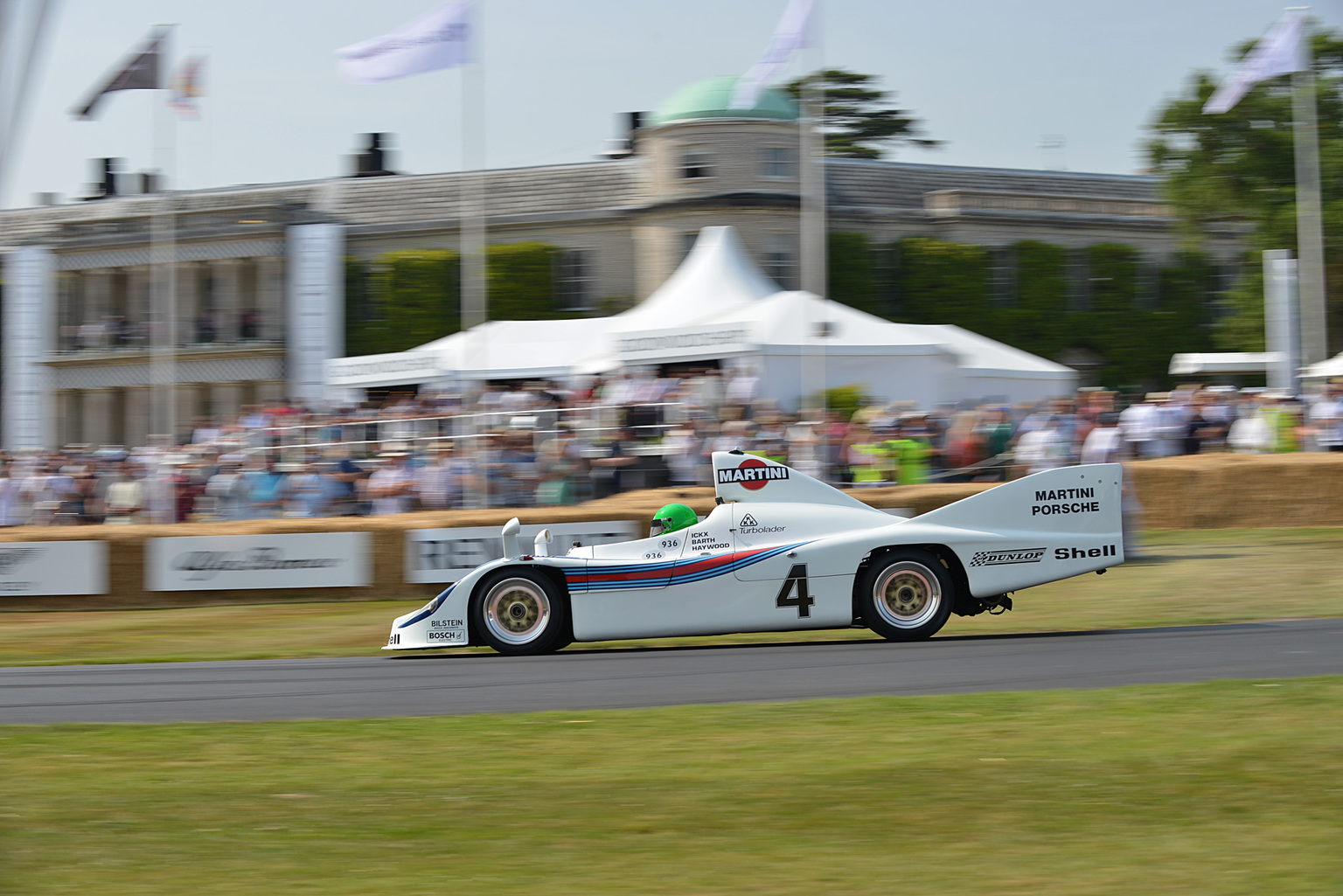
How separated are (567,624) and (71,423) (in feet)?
140

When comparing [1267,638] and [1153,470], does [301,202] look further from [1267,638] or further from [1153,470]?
[1267,638]

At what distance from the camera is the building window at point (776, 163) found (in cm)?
4284

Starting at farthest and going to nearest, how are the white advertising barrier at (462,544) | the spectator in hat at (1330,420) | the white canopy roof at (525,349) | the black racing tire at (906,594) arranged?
the white canopy roof at (525,349) → the spectator in hat at (1330,420) → the white advertising barrier at (462,544) → the black racing tire at (906,594)

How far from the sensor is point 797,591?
439 inches

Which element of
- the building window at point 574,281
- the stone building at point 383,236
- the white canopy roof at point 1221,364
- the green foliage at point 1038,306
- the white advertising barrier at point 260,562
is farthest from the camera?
the green foliage at point 1038,306

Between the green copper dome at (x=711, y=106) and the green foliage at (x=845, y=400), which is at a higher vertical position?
the green copper dome at (x=711, y=106)

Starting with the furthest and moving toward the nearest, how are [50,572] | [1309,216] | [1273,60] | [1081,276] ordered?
[1081,276] < [1309,216] < [1273,60] < [50,572]

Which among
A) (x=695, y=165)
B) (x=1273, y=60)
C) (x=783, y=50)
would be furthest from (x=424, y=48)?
(x=695, y=165)

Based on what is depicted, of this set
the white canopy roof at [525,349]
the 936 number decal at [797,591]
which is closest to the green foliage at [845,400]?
the white canopy roof at [525,349]

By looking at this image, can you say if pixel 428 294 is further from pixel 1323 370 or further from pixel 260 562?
pixel 260 562

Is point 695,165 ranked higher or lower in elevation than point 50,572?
higher

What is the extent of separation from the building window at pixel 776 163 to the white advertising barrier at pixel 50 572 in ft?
95.4

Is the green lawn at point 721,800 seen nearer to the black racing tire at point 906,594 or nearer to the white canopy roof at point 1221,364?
the black racing tire at point 906,594

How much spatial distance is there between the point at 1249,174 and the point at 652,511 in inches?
1410
